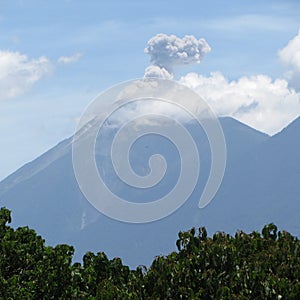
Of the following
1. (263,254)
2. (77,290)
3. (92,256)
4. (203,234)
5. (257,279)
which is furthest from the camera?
(92,256)

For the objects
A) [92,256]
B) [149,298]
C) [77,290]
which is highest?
[92,256]

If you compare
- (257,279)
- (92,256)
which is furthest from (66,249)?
(257,279)

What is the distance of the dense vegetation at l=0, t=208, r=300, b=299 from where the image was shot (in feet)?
51.7

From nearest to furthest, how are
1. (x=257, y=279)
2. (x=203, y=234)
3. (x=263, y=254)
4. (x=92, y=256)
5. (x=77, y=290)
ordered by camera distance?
(x=257, y=279) < (x=263, y=254) < (x=203, y=234) < (x=77, y=290) < (x=92, y=256)

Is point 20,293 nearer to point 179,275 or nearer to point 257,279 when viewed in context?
point 179,275

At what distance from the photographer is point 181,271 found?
16578 mm

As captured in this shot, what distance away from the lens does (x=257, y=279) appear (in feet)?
51.1

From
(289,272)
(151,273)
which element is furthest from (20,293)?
(289,272)

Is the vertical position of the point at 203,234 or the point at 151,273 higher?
the point at 203,234

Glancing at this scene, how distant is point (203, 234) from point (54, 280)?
16.0 ft

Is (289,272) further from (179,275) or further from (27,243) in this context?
(27,243)

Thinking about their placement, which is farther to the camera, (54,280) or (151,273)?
(54,280)

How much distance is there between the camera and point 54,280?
20.6m

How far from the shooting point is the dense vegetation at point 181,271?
1577cm
